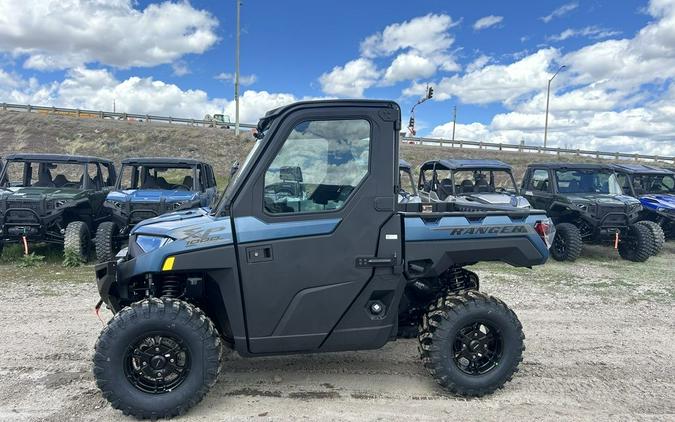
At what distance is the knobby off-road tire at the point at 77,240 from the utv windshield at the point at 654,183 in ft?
42.9

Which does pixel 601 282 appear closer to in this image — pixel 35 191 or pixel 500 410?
pixel 500 410

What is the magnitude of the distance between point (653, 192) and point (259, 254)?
42.2 ft

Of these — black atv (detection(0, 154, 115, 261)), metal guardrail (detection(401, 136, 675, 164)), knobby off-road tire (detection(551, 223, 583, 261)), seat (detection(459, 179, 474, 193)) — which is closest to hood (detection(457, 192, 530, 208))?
seat (detection(459, 179, 474, 193))

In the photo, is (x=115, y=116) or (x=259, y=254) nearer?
(x=259, y=254)

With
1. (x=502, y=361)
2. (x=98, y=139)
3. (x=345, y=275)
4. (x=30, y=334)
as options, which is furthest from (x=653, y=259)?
(x=98, y=139)

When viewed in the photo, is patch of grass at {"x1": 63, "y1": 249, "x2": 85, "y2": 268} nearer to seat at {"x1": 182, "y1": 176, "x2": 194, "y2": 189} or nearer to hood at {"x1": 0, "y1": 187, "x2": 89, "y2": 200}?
hood at {"x1": 0, "y1": 187, "x2": 89, "y2": 200}

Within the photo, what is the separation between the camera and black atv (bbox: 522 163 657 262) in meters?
9.95

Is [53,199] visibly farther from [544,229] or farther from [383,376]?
[544,229]

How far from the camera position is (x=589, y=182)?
11.0 metres

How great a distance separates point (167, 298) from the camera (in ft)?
11.8

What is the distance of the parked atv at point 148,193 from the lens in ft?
29.5

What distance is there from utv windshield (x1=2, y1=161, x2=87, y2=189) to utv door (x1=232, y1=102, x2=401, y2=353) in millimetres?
8031

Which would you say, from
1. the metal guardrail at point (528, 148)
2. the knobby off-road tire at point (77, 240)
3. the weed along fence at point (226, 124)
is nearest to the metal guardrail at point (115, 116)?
the weed along fence at point (226, 124)

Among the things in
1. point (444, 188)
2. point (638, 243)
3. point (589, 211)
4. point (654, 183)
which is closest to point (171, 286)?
point (444, 188)
